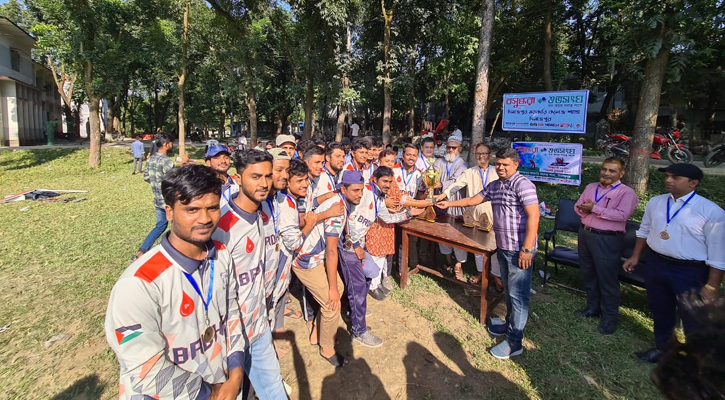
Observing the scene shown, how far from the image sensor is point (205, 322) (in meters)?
1.52

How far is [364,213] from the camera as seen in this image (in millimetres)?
3389

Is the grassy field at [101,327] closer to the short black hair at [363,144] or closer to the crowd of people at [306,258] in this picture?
the crowd of people at [306,258]

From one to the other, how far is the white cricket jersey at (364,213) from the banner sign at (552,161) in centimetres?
625

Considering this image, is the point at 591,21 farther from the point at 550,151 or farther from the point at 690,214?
the point at 690,214

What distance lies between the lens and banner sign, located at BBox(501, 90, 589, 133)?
23.1 feet

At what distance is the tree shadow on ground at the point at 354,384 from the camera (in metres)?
2.71

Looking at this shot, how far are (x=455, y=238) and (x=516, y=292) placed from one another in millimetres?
913

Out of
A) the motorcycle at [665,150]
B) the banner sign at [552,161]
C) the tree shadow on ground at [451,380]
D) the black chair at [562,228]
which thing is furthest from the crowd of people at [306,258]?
the motorcycle at [665,150]

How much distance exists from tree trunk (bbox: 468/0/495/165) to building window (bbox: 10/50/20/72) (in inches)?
1134

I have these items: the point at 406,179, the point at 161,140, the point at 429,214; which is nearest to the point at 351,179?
the point at 429,214

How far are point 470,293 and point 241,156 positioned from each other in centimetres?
344

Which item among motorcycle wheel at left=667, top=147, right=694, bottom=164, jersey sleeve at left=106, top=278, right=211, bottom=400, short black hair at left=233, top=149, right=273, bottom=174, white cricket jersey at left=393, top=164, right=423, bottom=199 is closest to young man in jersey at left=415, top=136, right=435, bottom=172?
white cricket jersey at left=393, top=164, right=423, bottom=199

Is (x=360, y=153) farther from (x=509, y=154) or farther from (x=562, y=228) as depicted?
(x=562, y=228)

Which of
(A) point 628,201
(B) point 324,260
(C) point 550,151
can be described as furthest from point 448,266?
(C) point 550,151
